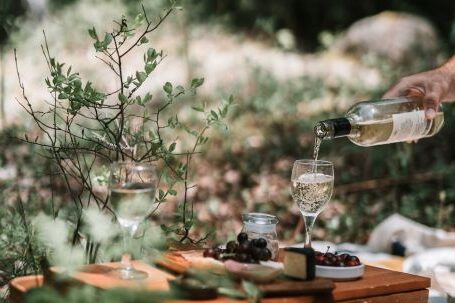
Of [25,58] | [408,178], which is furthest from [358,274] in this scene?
[25,58]

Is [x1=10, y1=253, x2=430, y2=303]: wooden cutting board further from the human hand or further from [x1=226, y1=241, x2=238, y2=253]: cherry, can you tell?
the human hand

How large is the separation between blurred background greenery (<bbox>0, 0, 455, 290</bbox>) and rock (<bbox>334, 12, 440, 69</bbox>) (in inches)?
0.5

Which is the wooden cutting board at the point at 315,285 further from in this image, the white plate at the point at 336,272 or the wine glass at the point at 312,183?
the wine glass at the point at 312,183

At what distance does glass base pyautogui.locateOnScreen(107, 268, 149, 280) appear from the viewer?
6.27 feet

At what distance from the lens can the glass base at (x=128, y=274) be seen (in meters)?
1.91

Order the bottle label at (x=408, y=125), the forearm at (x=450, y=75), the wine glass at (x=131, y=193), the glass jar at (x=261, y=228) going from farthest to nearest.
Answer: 1. the forearm at (x=450, y=75)
2. the bottle label at (x=408, y=125)
3. the glass jar at (x=261, y=228)
4. the wine glass at (x=131, y=193)

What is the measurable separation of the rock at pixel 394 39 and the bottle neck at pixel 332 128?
16.1 feet

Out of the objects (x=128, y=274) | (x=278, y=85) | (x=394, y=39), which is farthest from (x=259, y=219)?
(x=394, y=39)

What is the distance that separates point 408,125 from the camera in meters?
2.62

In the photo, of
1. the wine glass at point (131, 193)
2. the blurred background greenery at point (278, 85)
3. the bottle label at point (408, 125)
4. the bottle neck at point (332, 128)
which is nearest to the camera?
the wine glass at point (131, 193)

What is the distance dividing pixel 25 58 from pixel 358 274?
17.2ft

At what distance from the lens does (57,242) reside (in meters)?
1.70

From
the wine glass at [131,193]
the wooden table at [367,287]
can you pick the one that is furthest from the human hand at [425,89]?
the wine glass at [131,193]

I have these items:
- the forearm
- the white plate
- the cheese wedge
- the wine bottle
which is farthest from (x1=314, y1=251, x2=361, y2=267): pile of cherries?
the forearm
